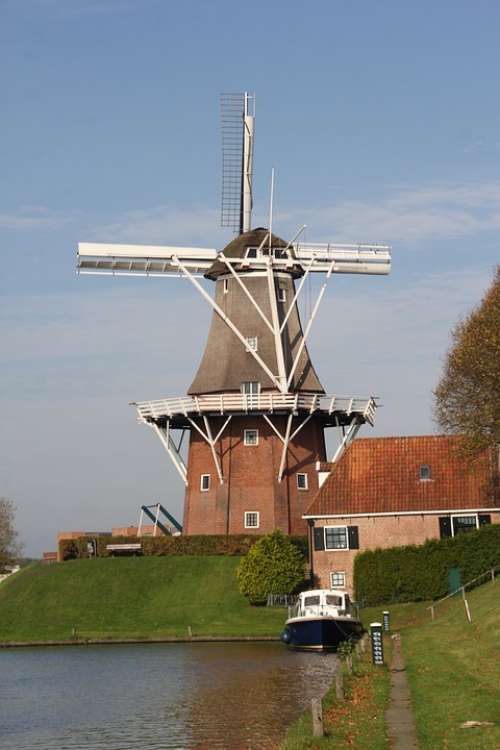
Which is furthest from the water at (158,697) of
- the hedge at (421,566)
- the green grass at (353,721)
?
the hedge at (421,566)

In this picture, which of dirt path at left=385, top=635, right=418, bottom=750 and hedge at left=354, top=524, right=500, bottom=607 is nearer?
dirt path at left=385, top=635, right=418, bottom=750

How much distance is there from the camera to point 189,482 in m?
57.8

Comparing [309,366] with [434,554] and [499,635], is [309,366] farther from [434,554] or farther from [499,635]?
[499,635]

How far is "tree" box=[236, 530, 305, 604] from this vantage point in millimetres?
49250

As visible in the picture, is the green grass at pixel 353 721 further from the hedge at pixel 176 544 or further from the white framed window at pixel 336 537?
the hedge at pixel 176 544

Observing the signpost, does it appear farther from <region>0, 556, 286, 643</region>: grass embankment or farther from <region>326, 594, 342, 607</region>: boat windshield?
<region>0, 556, 286, 643</region>: grass embankment

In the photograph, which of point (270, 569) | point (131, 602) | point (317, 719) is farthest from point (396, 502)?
point (317, 719)

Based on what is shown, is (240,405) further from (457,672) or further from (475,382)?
(457,672)

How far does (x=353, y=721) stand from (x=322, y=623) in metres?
18.3

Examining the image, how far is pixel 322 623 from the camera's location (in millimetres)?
37188

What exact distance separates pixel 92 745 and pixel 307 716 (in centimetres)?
427

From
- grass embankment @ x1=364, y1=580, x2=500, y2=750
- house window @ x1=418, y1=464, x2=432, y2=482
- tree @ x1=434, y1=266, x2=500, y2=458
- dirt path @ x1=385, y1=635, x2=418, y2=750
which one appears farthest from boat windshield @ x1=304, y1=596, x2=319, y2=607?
house window @ x1=418, y1=464, x2=432, y2=482

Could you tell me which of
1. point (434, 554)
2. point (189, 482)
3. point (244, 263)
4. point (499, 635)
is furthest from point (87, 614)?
point (499, 635)

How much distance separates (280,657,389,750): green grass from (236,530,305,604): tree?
24283mm
